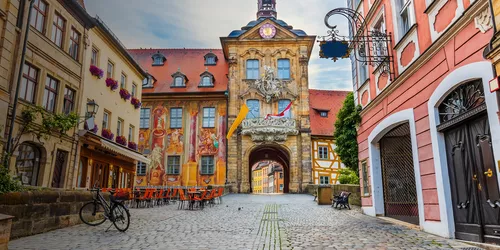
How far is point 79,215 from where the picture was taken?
29.9 ft

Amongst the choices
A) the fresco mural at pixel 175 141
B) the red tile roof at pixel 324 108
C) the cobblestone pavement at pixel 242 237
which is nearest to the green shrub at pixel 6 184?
the cobblestone pavement at pixel 242 237

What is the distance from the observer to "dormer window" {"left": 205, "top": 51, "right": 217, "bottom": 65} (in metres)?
36.4

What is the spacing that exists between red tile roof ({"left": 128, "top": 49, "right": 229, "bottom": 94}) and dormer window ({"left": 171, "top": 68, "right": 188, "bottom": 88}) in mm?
373

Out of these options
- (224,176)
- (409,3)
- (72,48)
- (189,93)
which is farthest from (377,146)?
(189,93)

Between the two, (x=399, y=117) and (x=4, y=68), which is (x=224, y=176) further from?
(x=399, y=117)

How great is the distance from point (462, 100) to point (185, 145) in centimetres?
2685

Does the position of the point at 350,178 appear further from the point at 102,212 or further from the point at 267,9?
the point at 267,9

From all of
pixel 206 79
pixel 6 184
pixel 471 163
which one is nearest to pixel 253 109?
pixel 206 79

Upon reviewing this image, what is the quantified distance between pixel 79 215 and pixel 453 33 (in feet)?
30.5

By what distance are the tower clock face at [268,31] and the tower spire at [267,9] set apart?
5.96 meters

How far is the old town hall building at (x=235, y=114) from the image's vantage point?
101 ft

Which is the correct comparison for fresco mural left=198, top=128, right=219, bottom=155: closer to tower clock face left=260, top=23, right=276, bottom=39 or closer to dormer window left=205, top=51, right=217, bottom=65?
dormer window left=205, top=51, right=217, bottom=65

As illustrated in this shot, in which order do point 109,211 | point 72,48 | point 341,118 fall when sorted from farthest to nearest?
point 341,118, point 72,48, point 109,211

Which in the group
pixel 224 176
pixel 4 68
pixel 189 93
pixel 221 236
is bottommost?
pixel 221 236
